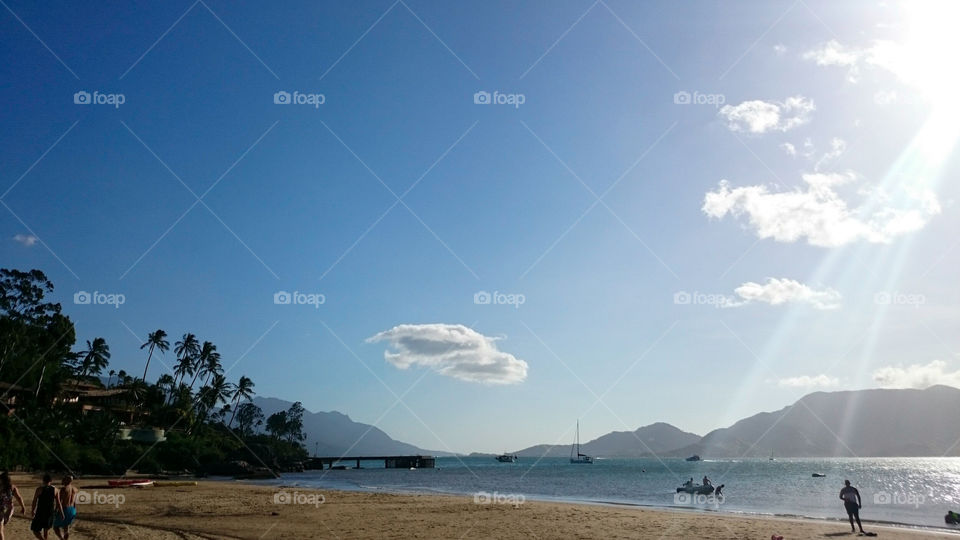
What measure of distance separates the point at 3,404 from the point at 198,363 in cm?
4468

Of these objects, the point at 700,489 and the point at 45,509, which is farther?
the point at 700,489

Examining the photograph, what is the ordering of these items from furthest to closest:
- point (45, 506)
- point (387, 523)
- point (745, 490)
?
point (745, 490) → point (387, 523) → point (45, 506)

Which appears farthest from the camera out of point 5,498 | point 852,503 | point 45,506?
point 852,503

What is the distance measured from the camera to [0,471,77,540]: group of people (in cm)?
1380

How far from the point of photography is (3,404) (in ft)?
180

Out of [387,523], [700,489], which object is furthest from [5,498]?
[700,489]

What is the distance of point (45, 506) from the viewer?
13.9m

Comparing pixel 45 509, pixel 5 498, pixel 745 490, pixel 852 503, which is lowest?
pixel 745 490

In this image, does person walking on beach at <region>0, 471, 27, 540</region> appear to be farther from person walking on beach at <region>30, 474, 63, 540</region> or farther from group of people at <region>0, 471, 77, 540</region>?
person walking on beach at <region>30, 474, 63, 540</region>

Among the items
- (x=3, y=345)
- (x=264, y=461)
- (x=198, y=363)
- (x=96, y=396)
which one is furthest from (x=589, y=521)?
(x=198, y=363)

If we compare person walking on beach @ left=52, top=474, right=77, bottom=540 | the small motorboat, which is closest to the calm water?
the small motorboat

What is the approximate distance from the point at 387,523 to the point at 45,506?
1147 cm

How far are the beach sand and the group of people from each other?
245 cm

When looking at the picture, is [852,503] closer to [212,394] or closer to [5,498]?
[5,498]
